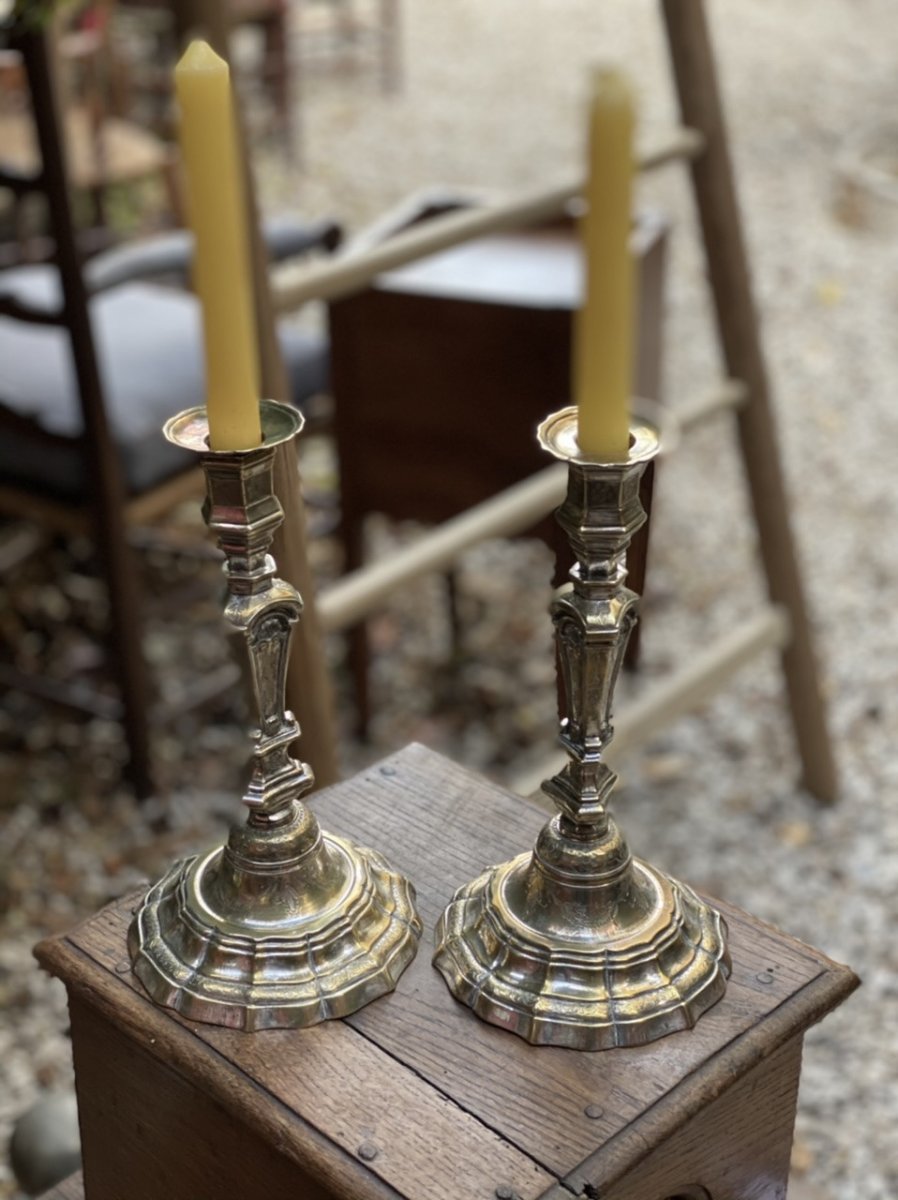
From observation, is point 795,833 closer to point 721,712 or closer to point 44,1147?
point 721,712

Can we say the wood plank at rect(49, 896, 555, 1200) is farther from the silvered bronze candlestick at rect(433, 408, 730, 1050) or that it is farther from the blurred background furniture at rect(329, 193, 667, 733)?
the blurred background furniture at rect(329, 193, 667, 733)

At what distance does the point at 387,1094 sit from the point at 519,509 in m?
1.12

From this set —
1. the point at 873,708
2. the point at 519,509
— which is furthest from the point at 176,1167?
the point at 873,708

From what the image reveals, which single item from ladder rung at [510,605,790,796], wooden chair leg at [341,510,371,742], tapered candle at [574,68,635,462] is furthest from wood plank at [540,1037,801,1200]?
wooden chair leg at [341,510,371,742]

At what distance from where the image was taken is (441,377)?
235 centimetres

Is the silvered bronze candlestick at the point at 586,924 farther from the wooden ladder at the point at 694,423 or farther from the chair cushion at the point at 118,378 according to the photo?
the chair cushion at the point at 118,378

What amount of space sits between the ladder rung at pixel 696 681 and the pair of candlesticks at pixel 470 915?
1.07 meters

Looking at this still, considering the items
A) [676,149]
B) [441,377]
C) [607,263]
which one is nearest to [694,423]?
[676,149]

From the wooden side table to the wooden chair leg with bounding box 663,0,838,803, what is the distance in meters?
1.19

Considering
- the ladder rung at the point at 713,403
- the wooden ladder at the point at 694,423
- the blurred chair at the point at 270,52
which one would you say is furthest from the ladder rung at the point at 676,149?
the blurred chair at the point at 270,52

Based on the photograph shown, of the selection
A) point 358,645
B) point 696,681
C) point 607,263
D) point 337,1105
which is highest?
point 607,263

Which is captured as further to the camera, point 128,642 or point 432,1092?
point 128,642

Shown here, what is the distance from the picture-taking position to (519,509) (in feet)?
6.14

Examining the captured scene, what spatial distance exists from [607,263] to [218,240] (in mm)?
176
